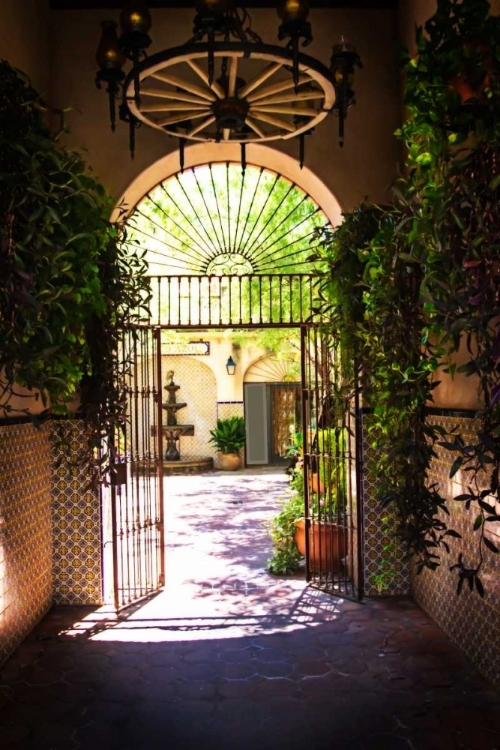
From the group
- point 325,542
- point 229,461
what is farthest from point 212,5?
point 229,461

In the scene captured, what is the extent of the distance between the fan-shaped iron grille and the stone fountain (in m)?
5.19

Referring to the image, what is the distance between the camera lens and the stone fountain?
16.0 meters

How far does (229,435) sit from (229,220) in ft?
32.9

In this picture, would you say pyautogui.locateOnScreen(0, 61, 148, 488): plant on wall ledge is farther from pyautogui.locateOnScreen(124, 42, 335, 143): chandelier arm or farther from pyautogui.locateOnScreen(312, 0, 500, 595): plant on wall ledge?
pyautogui.locateOnScreen(312, 0, 500, 595): plant on wall ledge

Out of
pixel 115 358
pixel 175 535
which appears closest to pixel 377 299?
pixel 115 358

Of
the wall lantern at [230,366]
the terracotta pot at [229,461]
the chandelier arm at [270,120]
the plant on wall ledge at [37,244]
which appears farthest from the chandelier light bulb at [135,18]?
the terracotta pot at [229,461]

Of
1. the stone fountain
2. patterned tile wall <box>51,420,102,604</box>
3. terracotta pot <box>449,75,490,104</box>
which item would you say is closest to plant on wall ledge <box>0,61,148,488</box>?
terracotta pot <box>449,75,490,104</box>

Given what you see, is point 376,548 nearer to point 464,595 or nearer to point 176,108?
point 464,595

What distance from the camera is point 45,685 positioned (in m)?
3.74

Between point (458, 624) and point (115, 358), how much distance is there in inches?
116

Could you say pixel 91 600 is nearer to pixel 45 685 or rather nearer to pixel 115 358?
pixel 45 685

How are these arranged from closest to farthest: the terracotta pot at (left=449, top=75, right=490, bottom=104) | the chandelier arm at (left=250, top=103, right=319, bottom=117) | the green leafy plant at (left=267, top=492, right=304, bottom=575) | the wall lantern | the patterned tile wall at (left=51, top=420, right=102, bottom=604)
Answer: the terracotta pot at (left=449, top=75, right=490, bottom=104)
the chandelier arm at (left=250, top=103, right=319, bottom=117)
the patterned tile wall at (left=51, top=420, right=102, bottom=604)
the green leafy plant at (left=267, top=492, right=304, bottom=575)
the wall lantern

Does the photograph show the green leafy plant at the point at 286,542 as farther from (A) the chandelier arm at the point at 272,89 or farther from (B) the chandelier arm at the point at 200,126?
(A) the chandelier arm at the point at 272,89

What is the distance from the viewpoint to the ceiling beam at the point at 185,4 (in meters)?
5.26
